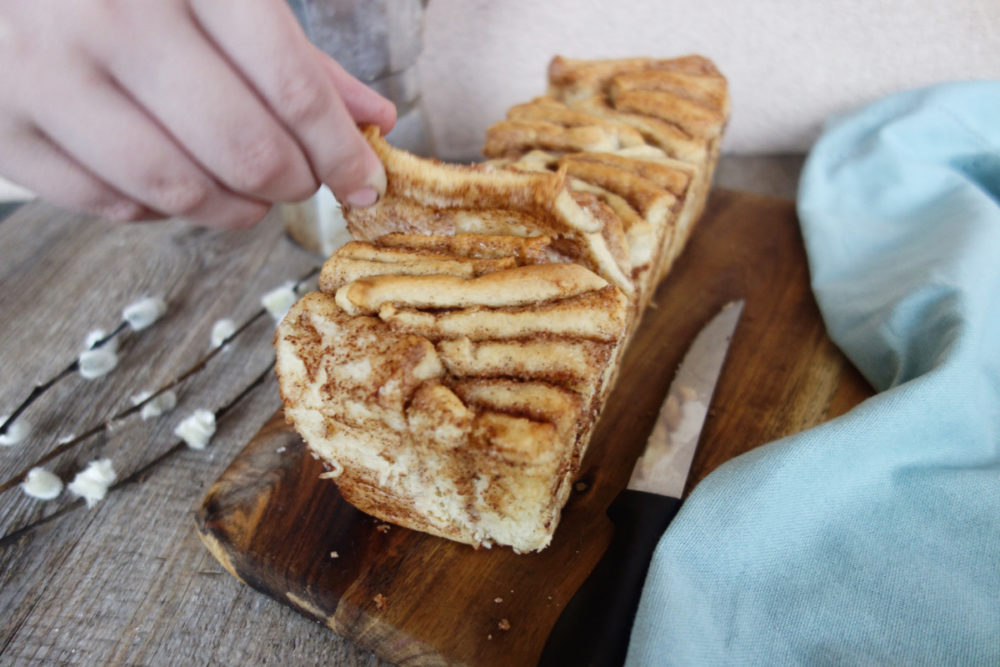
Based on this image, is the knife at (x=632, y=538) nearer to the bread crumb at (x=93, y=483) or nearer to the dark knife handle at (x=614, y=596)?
the dark knife handle at (x=614, y=596)

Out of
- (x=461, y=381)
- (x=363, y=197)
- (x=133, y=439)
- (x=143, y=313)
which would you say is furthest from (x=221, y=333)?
(x=461, y=381)

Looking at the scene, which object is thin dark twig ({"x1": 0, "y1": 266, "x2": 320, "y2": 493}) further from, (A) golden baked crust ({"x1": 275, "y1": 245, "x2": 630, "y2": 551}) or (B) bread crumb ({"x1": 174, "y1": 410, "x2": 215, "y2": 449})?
(A) golden baked crust ({"x1": 275, "y1": 245, "x2": 630, "y2": 551})

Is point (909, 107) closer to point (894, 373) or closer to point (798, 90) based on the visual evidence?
point (798, 90)

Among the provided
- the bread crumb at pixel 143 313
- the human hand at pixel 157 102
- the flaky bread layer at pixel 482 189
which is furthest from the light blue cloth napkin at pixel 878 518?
the bread crumb at pixel 143 313

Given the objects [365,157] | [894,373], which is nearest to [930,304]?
[894,373]

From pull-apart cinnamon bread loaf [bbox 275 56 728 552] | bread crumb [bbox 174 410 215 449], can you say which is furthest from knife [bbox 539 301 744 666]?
bread crumb [bbox 174 410 215 449]

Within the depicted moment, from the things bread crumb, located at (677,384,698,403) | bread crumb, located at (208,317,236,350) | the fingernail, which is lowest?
bread crumb, located at (677,384,698,403)
